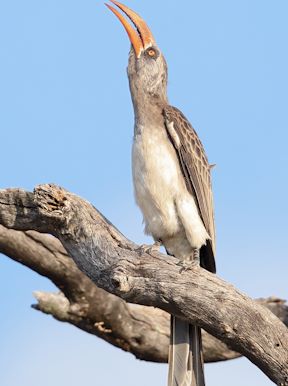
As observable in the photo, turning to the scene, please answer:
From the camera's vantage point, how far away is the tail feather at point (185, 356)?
687 centimetres

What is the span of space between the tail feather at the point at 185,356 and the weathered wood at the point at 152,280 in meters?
0.64

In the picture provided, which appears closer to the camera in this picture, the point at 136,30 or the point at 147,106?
the point at 147,106

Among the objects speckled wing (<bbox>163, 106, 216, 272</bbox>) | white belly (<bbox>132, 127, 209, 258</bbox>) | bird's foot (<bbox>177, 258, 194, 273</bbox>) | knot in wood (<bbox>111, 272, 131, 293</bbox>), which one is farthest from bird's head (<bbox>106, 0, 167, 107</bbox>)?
knot in wood (<bbox>111, 272, 131, 293</bbox>)

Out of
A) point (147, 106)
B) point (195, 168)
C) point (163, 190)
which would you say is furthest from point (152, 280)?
point (147, 106)

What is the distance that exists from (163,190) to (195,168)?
0.35 metres

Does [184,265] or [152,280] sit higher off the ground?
[184,265]

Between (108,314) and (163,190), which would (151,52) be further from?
(108,314)

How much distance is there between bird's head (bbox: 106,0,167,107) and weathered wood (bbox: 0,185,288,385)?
1.49 metres

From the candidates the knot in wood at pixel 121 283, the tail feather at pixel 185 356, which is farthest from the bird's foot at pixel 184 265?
the tail feather at pixel 185 356

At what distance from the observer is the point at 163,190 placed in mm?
7395

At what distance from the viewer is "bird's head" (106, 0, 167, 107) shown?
26.1 feet

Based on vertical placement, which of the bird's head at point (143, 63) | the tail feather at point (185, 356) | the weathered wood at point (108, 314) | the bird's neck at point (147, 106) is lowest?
the tail feather at point (185, 356)

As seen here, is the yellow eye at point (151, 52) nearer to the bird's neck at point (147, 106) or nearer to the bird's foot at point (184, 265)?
the bird's neck at point (147, 106)

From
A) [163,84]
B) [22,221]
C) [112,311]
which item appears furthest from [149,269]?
[112,311]
